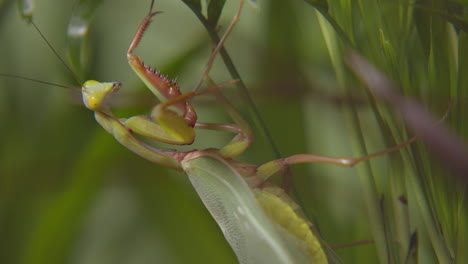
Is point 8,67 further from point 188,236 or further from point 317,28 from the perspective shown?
point 317,28

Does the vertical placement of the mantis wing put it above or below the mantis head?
below

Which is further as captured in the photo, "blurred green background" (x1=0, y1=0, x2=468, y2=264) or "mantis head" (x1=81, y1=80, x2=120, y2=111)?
"mantis head" (x1=81, y1=80, x2=120, y2=111)

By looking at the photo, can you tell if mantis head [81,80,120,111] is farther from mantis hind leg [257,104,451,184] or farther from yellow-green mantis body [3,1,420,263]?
mantis hind leg [257,104,451,184]

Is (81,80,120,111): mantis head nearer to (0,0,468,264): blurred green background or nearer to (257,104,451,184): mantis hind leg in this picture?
(0,0,468,264): blurred green background

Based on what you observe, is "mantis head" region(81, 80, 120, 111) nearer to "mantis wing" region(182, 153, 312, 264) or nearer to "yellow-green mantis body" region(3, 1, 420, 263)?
"yellow-green mantis body" region(3, 1, 420, 263)

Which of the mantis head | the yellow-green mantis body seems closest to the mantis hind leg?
the yellow-green mantis body

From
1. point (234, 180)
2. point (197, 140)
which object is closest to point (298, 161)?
point (234, 180)

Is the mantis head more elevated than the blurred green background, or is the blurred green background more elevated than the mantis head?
the mantis head
